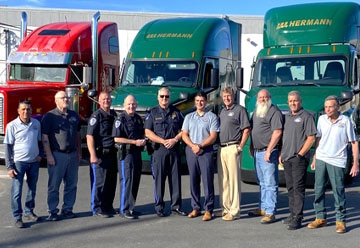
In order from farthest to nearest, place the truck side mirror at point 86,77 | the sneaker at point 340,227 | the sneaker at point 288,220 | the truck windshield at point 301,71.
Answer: the truck side mirror at point 86,77 < the truck windshield at point 301,71 < the sneaker at point 288,220 < the sneaker at point 340,227

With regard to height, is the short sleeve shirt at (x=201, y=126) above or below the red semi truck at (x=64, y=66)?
below

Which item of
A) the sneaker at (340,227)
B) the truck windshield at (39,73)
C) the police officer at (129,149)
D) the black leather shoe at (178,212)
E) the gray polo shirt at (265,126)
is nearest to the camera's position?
the sneaker at (340,227)

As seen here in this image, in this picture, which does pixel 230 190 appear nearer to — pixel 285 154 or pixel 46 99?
pixel 285 154

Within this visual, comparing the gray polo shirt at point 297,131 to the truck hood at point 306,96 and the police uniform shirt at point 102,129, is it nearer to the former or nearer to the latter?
the truck hood at point 306,96

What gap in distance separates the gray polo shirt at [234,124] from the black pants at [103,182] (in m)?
1.55

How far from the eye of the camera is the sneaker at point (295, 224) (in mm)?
6852

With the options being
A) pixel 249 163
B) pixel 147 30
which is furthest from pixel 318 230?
pixel 147 30

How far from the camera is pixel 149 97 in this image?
35.0 feet

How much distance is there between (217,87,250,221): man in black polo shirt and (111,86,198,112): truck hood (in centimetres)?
321

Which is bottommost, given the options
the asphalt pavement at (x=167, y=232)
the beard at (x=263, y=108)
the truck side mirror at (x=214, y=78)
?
the asphalt pavement at (x=167, y=232)

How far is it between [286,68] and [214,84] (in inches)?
73.1

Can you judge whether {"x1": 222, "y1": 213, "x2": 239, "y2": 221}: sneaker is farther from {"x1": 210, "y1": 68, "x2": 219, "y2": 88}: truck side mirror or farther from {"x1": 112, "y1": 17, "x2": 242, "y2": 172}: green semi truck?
{"x1": 210, "y1": 68, "x2": 219, "y2": 88}: truck side mirror

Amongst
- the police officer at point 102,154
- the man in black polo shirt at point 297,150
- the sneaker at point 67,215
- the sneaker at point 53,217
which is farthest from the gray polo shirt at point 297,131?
the sneaker at point 53,217

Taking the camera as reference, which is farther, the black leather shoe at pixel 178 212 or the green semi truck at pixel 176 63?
the green semi truck at pixel 176 63
